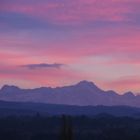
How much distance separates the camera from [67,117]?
3653 centimetres

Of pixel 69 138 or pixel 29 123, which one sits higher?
pixel 29 123

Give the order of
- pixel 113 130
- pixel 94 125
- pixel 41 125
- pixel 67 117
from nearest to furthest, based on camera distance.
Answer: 1. pixel 67 117
2. pixel 113 130
3. pixel 41 125
4. pixel 94 125

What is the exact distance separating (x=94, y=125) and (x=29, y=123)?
22.4 meters

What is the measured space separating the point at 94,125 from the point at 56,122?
12.7m

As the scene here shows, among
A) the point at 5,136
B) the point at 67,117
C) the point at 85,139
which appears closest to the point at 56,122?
the point at 85,139

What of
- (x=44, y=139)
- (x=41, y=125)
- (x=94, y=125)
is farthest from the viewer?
(x=94, y=125)

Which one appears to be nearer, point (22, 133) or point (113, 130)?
point (22, 133)

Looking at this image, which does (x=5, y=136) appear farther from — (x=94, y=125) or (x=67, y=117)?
(x=67, y=117)

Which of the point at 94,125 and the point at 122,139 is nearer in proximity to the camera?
the point at 122,139

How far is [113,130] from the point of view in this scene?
159 meters

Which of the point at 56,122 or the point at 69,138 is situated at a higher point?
the point at 56,122

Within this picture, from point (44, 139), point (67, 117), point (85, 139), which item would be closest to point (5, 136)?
Result: point (44, 139)

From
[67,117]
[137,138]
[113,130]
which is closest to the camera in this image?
[67,117]

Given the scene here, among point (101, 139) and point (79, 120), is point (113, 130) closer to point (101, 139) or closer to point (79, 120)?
point (101, 139)
